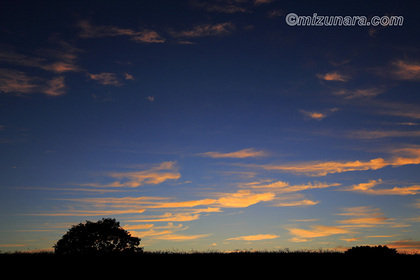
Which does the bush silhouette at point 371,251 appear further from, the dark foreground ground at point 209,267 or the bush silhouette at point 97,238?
the bush silhouette at point 97,238

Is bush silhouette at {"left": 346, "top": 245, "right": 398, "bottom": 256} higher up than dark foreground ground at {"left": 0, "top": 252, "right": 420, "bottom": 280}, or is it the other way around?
bush silhouette at {"left": 346, "top": 245, "right": 398, "bottom": 256}

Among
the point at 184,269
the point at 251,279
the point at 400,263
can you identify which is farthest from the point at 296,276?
the point at 400,263

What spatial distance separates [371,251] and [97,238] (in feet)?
106

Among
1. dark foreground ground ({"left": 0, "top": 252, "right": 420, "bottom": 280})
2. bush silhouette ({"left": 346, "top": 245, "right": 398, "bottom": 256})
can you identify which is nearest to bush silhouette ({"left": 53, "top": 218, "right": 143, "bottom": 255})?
dark foreground ground ({"left": 0, "top": 252, "right": 420, "bottom": 280})

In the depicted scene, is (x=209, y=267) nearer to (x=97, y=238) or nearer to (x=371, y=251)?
(x=371, y=251)

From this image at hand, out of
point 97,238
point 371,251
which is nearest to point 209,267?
point 371,251

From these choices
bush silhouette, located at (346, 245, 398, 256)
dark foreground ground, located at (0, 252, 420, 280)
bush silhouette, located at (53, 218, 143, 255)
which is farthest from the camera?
bush silhouette, located at (53, 218, 143, 255)

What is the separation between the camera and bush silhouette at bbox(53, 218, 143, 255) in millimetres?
41750

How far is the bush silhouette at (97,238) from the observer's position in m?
41.8

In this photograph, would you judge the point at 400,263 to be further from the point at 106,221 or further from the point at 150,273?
the point at 106,221

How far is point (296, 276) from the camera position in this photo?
1825cm

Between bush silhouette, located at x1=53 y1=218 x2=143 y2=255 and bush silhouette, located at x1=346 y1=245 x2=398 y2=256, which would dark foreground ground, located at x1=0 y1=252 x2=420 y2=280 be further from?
bush silhouette, located at x1=53 y1=218 x2=143 y2=255

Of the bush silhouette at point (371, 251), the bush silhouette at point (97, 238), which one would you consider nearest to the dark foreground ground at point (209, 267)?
the bush silhouette at point (371, 251)

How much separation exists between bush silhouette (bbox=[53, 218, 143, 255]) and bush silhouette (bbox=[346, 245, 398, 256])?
90.5ft
